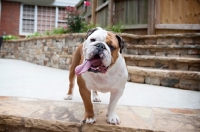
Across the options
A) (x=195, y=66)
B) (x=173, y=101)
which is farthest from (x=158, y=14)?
(x=173, y=101)

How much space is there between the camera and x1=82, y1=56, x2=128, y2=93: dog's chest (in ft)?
4.43

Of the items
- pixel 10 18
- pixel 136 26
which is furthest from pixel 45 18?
pixel 136 26

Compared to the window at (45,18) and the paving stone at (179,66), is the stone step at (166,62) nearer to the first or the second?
the paving stone at (179,66)

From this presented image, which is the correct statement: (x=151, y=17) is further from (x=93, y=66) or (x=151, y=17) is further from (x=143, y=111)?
(x=93, y=66)

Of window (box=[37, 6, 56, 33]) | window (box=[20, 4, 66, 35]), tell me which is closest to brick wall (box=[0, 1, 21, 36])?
window (box=[20, 4, 66, 35])

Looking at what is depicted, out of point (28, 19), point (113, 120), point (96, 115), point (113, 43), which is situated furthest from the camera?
point (28, 19)

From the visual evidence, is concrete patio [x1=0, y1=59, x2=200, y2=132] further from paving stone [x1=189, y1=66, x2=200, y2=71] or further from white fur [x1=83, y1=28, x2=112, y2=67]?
paving stone [x1=189, y1=66, x2=200, y2=71]

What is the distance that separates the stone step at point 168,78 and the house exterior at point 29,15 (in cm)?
985

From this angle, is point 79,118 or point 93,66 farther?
point 79,118

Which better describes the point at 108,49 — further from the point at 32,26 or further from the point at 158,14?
the point at 32,26

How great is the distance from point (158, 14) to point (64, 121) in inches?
173

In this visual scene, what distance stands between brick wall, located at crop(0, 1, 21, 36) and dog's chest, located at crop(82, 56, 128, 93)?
1142 centimetres

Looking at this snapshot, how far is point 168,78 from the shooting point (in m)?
2.91

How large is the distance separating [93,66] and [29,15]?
11.9m
